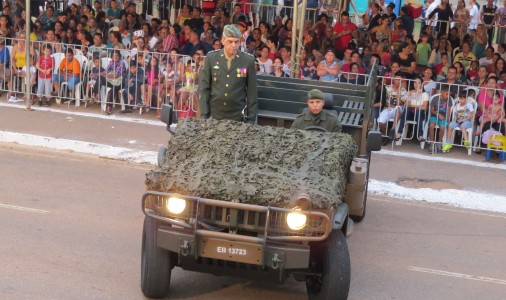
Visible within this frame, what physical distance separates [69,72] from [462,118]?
7.04 metres

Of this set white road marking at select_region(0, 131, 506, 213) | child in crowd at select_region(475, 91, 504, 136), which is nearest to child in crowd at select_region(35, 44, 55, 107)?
white road marking at select_region(0, 131, 506, 213)

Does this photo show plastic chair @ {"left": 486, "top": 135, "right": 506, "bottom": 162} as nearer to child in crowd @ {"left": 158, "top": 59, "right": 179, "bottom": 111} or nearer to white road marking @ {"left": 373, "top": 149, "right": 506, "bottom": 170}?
white road marking @ {"left": 373, "top": 149, "right": 506, "bottom": 170}

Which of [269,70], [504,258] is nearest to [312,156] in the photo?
[504,258]

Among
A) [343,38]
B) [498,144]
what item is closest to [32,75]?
[343,38]

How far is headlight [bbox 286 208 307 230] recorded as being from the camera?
694cm

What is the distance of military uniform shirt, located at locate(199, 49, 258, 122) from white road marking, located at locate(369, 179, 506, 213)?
314 cm

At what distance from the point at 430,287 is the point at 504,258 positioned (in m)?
1.56

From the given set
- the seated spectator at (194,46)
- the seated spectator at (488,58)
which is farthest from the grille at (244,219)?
the seated spectator at (488,58)

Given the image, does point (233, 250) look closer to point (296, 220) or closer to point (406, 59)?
point (296, 220)

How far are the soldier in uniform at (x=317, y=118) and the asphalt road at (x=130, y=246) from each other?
142 centimetres

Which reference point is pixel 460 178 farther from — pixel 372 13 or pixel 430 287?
pixel 372 13

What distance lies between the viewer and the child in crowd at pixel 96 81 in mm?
16156

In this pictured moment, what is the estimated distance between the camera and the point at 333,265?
7164mm

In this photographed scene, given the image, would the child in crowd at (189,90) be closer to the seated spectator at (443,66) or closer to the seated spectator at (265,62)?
the seated spectator at (265,62)
